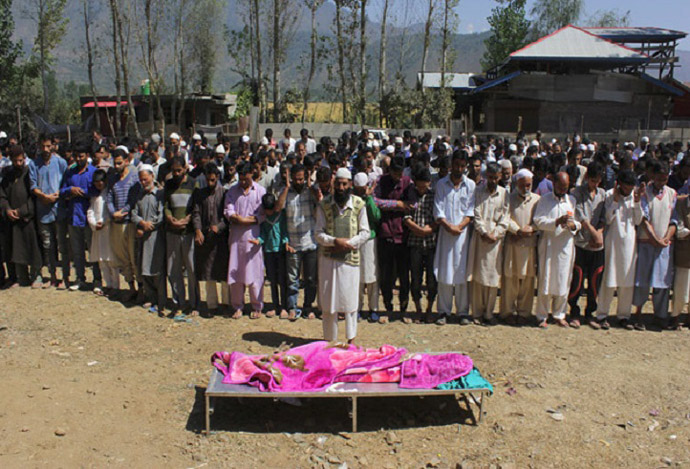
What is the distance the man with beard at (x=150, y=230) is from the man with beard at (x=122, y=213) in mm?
200

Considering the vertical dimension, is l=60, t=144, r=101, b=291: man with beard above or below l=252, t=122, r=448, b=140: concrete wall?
below

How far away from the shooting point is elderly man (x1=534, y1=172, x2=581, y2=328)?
6.89 meters

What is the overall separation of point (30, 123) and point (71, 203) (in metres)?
28.0

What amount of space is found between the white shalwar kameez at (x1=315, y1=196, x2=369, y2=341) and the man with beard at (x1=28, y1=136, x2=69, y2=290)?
13.9 ft

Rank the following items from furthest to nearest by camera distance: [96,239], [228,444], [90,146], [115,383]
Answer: [90,146] < [96,239] < [115,383] < [228,444]

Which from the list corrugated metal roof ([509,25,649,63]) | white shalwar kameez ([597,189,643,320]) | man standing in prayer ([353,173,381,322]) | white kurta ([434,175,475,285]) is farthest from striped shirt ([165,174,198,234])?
corrugated metal roof ([509,25,649,63])

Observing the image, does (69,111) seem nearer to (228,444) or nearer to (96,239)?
(96,239)

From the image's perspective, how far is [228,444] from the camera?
4.80 m

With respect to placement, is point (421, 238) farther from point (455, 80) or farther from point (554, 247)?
point (455, 80)

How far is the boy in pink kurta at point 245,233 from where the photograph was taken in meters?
7.31

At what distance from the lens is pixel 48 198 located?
27.2 feet

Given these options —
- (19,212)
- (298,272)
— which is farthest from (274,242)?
(19,212)

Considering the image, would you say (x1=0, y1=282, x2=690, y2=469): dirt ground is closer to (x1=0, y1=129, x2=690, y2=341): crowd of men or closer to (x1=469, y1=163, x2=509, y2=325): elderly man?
(x1=0, y1=129, x2=690, y2=341): crowd of men

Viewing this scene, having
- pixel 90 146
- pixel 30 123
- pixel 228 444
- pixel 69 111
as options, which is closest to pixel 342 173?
pixel 228 444
